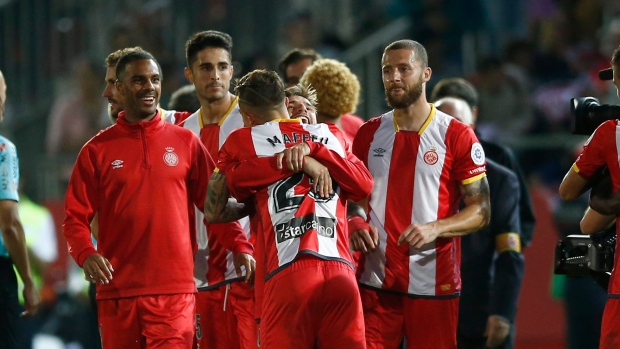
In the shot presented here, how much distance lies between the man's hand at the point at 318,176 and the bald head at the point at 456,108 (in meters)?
1.95

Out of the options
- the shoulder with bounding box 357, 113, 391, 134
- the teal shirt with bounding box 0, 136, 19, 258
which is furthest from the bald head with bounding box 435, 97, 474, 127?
the teal shirt with bounding box 0, 136, 19, 258

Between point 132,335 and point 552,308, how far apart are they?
6277 millimetres

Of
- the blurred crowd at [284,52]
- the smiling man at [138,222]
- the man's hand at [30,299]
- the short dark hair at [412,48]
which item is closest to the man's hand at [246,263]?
the smiling man at [138,222]

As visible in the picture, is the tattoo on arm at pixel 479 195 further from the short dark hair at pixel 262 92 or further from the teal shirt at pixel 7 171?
the teal shirt at pixel 7 171

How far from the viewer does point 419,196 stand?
643 cm

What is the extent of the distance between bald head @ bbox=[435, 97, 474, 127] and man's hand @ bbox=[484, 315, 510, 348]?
1.29m

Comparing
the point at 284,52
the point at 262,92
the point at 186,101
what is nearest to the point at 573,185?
the point at 262,92

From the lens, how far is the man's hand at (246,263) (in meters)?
6.41

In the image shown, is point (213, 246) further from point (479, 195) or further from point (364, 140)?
→ point (479, 195)

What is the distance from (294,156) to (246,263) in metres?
0.94

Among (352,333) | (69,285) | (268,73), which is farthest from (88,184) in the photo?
(69,285)

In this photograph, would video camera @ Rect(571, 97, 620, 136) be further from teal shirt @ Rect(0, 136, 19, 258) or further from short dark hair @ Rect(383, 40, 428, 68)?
teal shirt @ Rect(0, 136, 19, 258)

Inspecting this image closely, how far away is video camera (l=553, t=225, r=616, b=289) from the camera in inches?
234

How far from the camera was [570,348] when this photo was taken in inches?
405
